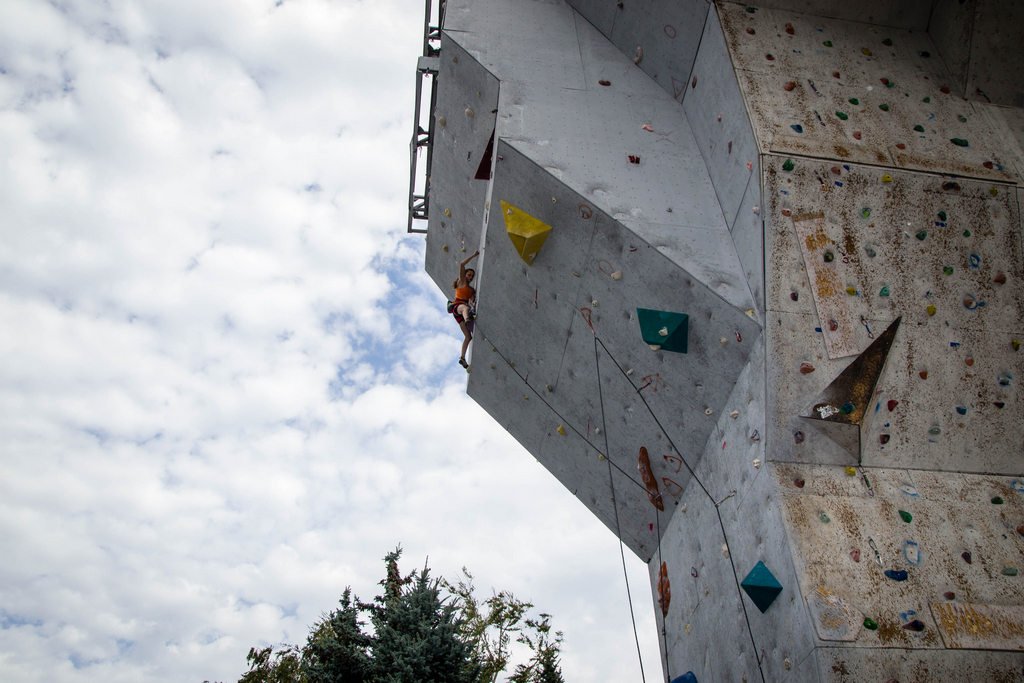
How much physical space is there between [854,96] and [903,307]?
1.82 metres

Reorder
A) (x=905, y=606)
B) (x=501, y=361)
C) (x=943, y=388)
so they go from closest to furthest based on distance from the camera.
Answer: (x=905, y=606), (x=943, y=388), (x=501, y=361)

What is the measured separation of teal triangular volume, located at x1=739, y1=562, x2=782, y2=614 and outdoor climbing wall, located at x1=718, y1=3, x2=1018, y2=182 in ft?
9.42

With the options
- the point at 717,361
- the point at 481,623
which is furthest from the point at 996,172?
the point at 481,623

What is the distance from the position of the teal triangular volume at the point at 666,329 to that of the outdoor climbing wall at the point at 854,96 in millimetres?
1355

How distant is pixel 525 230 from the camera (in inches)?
210

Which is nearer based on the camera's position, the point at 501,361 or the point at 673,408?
the point at 673,408

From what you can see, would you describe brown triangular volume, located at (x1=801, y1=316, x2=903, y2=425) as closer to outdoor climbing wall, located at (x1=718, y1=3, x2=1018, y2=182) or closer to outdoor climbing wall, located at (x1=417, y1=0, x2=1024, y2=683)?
outdoor climbing wall, located at (x1=417, y1=0, x2=1024, y2=683)

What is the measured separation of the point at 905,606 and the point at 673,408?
198cm

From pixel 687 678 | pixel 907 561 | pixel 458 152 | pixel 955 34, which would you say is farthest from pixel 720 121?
pixel 687 678

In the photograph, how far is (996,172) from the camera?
482 centimetres

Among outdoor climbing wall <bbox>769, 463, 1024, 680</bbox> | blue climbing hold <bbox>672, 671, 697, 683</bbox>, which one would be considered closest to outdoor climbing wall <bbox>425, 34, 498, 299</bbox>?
outdoor climbing wall <bbox>769, 463, 1024, 680</bbox>

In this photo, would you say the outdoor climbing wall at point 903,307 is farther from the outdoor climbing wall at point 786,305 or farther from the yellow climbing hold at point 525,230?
the yellow climbing hold at point 525,230

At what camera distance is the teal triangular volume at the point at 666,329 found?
15.4 feet

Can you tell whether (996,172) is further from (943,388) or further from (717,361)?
(717,361)
